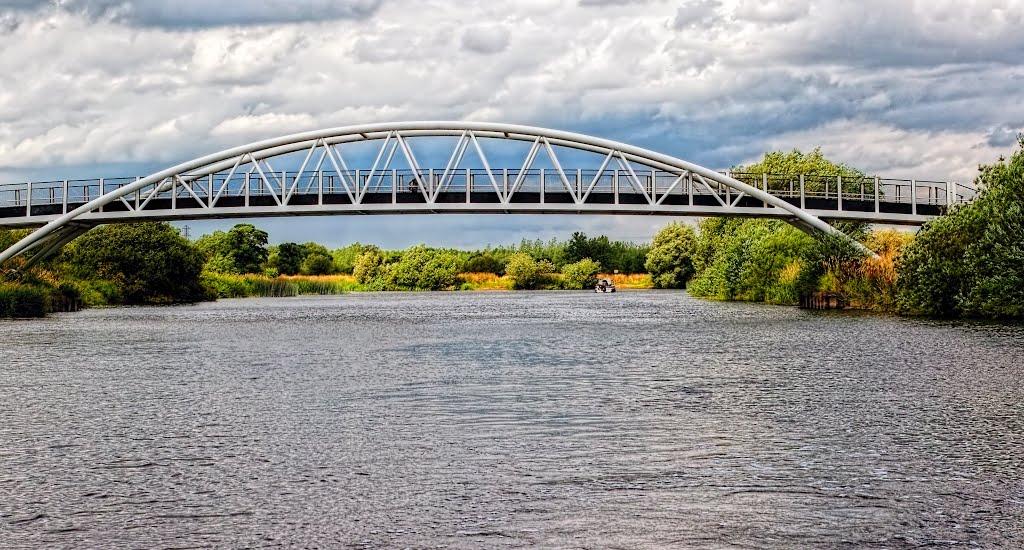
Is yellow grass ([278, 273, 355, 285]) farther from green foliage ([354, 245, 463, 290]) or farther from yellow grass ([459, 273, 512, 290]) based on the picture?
yellow grass ([459, 273, 512, 290])

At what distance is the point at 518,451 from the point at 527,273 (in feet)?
369

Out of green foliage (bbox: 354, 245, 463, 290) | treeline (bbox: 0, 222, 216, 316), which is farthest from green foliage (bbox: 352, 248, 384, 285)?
treeline (bbox: 0, 222, 216, 316)

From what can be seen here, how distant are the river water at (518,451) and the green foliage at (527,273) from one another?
329ft

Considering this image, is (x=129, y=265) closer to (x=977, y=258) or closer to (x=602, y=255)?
(x=977, y=258)

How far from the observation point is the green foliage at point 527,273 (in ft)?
402

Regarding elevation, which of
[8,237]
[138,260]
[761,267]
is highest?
[8,237]

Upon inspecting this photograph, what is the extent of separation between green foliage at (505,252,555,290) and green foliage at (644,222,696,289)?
1381 cm

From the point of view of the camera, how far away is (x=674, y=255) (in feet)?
373

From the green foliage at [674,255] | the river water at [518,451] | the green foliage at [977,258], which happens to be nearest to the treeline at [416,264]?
the green foliage at [674,255]

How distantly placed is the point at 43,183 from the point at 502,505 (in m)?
71.3

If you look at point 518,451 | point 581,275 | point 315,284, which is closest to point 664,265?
point 581,275

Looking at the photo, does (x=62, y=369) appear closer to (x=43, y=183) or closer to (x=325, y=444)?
(x=325, y=444)

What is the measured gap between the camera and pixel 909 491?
26.3 ft

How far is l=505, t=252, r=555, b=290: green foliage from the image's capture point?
12262 centimetres
